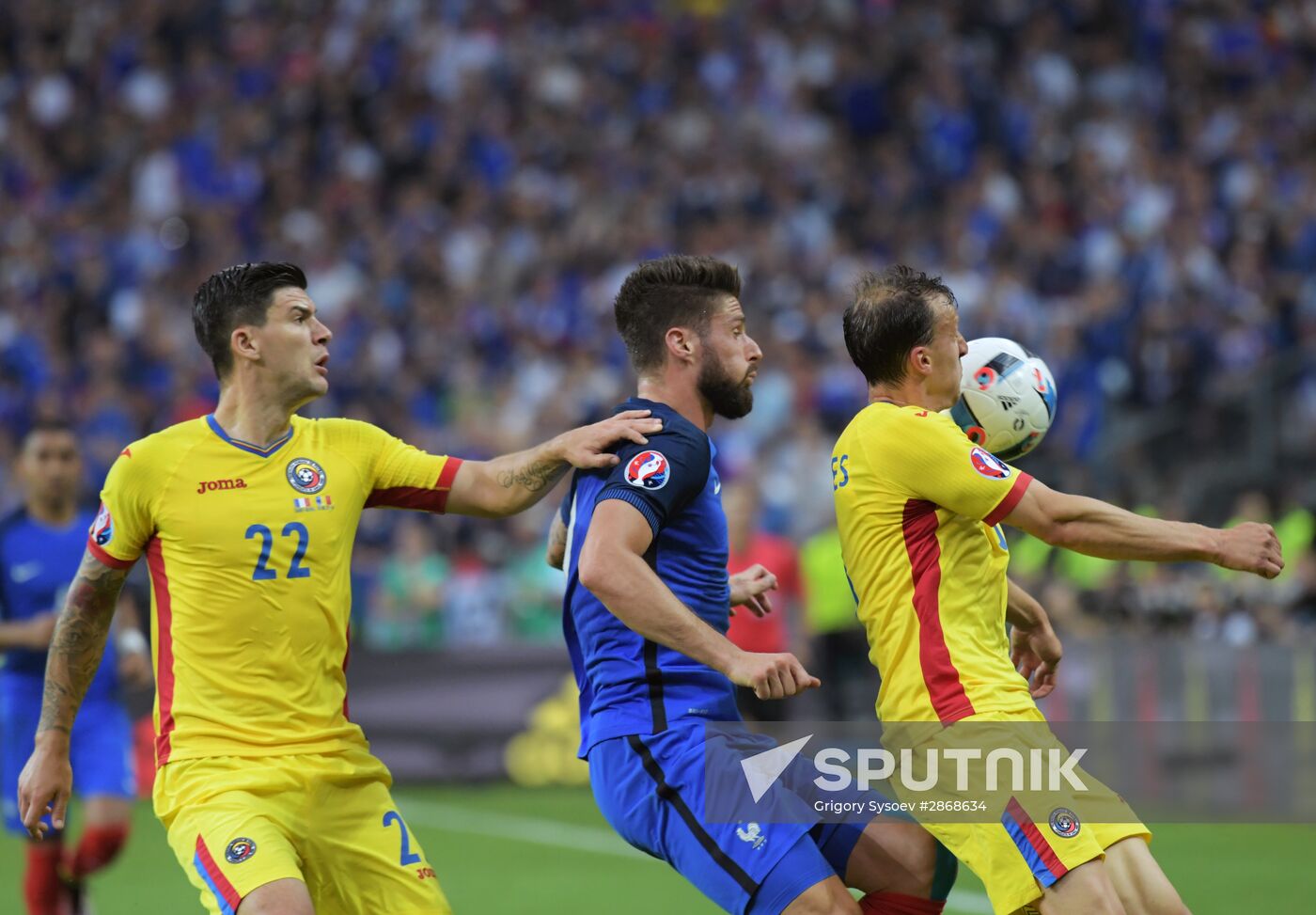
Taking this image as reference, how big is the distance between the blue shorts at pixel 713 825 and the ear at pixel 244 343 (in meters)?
1.66

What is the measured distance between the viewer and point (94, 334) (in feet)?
58.4

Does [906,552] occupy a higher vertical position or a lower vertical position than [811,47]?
lower

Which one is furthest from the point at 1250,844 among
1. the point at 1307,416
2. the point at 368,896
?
the point at 368,896

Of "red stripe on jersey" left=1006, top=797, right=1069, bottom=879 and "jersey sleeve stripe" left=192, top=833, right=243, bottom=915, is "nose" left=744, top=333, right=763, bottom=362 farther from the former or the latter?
"jersey sleeve stripe" left=192, top=833, right=243, bottom=915

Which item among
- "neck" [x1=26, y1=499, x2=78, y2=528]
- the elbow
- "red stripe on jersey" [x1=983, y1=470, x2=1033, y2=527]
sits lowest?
the elbow

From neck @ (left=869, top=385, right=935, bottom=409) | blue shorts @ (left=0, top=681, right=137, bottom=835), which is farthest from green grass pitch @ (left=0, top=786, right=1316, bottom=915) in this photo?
neck @ (left=869, top=385, right=935, bottom=409)

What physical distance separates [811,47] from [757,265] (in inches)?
178

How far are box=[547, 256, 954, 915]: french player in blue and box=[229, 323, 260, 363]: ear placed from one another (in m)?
1.09

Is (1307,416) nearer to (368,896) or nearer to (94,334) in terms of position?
(94,334)

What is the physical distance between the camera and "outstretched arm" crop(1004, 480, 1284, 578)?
4.68m

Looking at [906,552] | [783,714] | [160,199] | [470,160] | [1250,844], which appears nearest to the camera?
[906,552]

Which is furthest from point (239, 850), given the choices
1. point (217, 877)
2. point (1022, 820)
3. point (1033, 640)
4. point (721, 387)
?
point (1033, 640)

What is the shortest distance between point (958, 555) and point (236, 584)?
7.06 ft

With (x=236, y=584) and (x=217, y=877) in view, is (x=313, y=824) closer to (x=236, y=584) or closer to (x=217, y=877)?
(x=217, y=877)
